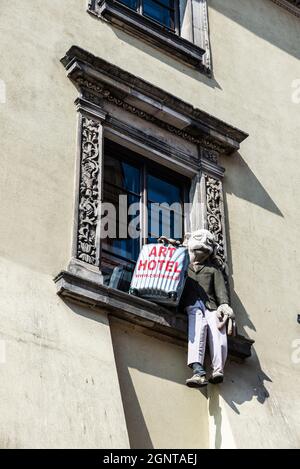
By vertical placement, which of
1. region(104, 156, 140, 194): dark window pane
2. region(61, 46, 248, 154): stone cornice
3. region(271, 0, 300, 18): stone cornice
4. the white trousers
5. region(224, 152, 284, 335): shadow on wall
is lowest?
the white trousers

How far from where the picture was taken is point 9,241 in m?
8.96

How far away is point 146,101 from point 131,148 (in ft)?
1.79

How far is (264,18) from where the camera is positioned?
13.6 meters

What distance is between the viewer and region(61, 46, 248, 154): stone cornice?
10.5 meters

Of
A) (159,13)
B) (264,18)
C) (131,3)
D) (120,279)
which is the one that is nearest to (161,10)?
(159,13)

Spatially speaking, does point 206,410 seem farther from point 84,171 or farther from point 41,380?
point 84,171

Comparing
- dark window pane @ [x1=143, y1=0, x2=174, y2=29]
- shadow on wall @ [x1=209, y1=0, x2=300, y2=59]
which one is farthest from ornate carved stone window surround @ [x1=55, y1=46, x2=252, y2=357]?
shadow on wall @ [x1=209, y1=0, x2=300, y2=59]

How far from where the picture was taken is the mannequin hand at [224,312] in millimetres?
9688

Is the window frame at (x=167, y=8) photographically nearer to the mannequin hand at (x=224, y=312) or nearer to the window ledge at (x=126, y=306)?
the mannequin hand at (x=224, y=312)

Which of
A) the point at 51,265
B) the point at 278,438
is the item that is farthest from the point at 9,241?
the point at 278,438

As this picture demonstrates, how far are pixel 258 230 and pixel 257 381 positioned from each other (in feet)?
6.71

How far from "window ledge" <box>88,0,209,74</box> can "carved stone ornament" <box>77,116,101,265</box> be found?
1.65 meters

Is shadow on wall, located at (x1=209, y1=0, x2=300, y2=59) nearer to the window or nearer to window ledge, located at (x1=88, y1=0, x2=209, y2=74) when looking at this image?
window ledge, located at (x1=88, y1=0, x2=209, y2=74)

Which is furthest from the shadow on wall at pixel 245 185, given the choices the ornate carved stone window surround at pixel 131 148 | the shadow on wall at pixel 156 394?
the shadow on wall at pixel 156 394
